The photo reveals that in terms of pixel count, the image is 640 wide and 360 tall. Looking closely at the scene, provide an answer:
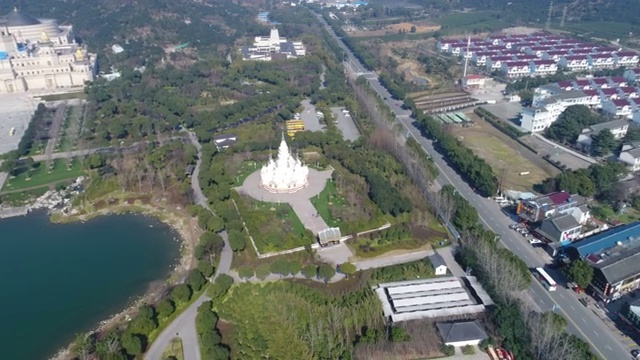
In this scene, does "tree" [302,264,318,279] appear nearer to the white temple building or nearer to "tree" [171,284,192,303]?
"tree" [171,284,192,303]

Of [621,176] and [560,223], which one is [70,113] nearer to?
[560,223]

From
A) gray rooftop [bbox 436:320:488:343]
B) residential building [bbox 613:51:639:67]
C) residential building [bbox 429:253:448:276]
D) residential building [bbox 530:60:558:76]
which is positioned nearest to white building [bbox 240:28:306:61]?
residential building [bbox 530:60:558:76]

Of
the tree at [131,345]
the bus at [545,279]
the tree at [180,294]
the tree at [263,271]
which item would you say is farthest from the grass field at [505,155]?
the tree at [131,345]

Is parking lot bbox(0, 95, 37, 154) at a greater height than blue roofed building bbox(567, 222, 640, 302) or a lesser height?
greater

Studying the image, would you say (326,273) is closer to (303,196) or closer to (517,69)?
(303,196)

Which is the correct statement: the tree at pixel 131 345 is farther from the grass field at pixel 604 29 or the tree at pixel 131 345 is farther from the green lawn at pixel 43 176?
the grass field at pixel 604 29
